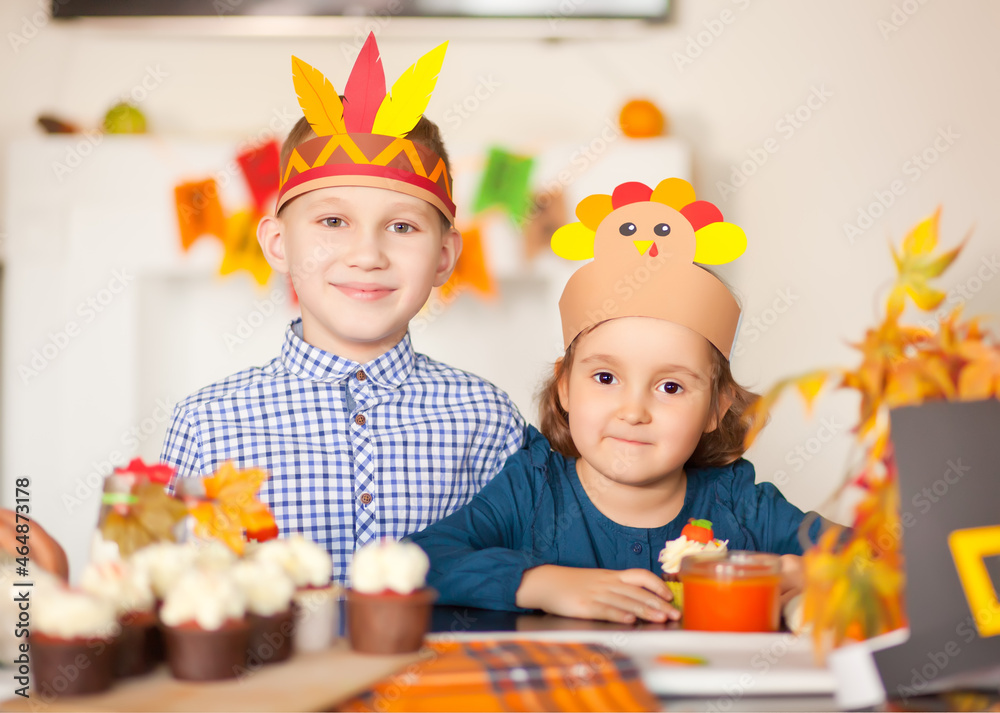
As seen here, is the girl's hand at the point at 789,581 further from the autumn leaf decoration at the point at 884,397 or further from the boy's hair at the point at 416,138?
the boy's hair at the point at 416,138

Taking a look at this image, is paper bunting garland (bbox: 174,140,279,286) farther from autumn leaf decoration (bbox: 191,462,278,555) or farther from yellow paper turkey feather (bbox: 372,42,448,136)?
autumn leaf decoration (bbox: 191,462,278,555)

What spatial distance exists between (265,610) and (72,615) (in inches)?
4.6

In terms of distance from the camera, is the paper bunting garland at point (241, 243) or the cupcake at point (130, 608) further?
the paper bunting garland at point (241, 243)

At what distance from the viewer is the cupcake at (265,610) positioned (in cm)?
59

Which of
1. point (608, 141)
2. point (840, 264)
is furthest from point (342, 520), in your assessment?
point (840, 264)

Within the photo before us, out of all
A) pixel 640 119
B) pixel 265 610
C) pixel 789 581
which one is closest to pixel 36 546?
pixel 265 610

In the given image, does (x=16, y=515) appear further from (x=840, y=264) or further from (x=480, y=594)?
(x=840, y=264)

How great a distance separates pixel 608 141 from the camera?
2.40m

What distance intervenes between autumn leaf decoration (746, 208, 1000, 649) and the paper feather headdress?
0.74m

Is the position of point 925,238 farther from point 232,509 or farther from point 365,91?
point 365,91

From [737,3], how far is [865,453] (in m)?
2.23

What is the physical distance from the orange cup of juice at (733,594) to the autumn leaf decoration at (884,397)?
17cm

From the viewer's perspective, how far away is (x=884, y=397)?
61 cm

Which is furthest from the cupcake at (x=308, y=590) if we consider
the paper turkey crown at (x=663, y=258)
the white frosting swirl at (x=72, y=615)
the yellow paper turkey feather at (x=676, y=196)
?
the yellow paper turkey feather at (x=676, y=196)
